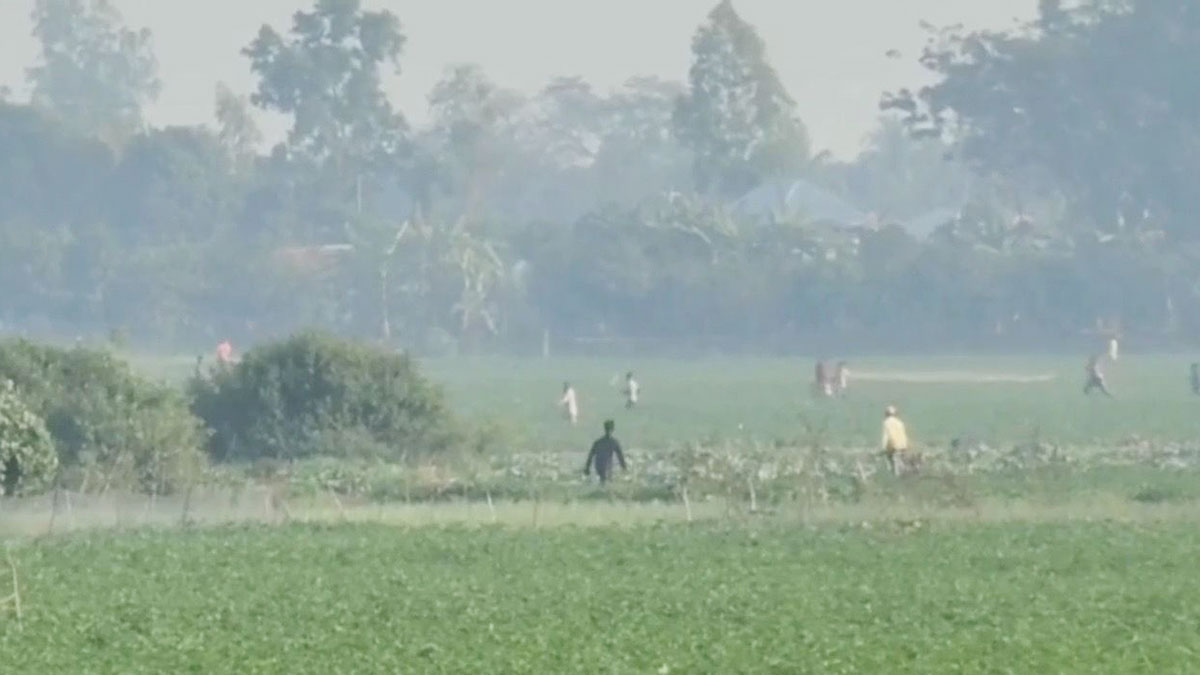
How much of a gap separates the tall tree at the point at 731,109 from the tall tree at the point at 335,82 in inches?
450

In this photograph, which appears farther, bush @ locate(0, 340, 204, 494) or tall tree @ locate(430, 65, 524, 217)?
tall tree @ locate(430, 65, 524, 217)

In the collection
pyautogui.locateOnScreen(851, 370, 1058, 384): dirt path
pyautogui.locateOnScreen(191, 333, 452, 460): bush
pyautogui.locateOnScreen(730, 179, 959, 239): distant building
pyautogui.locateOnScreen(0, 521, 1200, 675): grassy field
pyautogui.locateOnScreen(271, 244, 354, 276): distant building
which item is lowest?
pyautogui.locateOnScreen(0, 521, 1200, 675): grassy field

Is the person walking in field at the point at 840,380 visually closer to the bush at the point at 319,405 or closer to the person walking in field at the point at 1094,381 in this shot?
the person walking in field at the point at 1094,381

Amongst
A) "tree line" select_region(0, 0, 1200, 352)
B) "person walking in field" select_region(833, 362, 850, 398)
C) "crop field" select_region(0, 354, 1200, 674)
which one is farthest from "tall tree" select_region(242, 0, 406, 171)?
"crop field" select_region(0, 354, 1200, 674)

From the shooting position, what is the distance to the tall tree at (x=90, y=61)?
179 meters

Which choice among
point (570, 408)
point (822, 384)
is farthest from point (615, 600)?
point (822, 384)

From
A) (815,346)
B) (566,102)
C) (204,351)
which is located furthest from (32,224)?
(566,102)

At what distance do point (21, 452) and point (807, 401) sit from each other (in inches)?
1282

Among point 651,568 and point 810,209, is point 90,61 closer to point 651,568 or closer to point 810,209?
point 810,209

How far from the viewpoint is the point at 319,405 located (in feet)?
178

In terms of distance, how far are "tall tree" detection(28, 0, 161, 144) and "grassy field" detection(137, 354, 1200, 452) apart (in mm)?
76588

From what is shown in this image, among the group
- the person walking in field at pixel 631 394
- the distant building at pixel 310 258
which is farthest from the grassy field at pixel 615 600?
the distant building at pixel 310 258

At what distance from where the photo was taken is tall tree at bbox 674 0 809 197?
428 ft

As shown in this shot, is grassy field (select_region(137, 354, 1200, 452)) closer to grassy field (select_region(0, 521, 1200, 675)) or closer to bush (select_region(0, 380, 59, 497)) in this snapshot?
bush (select_region(0, 380, 59, 497))
